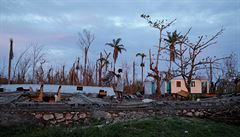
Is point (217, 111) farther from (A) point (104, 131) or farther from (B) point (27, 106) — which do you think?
(B) point (27, 106)

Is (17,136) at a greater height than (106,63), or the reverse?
(106,63)

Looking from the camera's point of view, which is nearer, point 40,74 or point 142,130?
point 142,130

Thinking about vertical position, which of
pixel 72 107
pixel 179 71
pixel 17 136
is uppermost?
pixel 179 71

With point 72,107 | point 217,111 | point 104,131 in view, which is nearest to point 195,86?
point 217,111

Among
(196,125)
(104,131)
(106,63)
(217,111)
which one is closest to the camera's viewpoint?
(104,131)

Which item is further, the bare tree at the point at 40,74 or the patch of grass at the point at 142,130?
the bare tree at the point at 40,74

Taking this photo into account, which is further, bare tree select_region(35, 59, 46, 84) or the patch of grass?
bare tree select_region(35, 59, 46, 84)

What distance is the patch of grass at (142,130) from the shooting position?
21.1ft

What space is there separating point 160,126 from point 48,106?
3.95 metres

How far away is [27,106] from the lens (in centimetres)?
880

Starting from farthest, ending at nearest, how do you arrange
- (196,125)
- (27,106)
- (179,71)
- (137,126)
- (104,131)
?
(179,71)
(27,106)
(196,125)
(137,126)
(104,131)

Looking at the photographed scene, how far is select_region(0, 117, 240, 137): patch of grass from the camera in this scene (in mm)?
6422

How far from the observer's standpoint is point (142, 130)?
22.0ft

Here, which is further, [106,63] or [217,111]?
[106,63]
